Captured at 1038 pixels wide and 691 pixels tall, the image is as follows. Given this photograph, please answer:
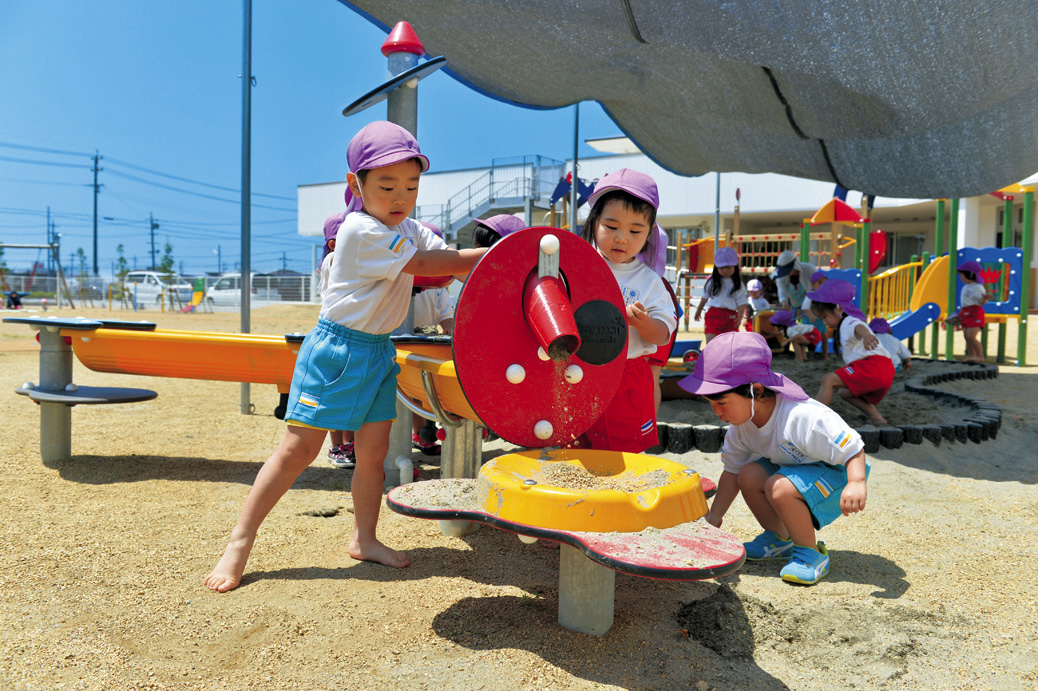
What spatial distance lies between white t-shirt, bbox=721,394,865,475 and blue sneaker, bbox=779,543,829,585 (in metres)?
0.29

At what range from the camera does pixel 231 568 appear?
2.15m

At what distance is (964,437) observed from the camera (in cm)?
425

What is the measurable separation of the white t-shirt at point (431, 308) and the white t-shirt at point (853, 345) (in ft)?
8.43

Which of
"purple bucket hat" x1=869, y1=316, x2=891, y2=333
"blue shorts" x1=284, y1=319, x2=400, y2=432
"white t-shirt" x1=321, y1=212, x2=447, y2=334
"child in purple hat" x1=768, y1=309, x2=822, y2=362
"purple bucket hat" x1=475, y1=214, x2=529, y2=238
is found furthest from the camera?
"child in purple hat" x1=768, y1=309, x2=822, y2=362

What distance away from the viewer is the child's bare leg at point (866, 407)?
178 inches

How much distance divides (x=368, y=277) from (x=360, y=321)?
0.47ft

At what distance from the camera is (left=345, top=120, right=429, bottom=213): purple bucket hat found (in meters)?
2.07

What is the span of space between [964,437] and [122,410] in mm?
5431

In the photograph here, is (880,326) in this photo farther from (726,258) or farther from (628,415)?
(628,415)

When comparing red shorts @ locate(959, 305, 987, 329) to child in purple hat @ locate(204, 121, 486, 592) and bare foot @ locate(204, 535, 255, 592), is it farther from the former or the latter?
bare foot @ locate(204, 535, 255, 592)

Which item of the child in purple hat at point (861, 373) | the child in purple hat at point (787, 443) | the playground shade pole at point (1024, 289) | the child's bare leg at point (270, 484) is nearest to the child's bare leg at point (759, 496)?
the child in purple hat at point (787, 443)

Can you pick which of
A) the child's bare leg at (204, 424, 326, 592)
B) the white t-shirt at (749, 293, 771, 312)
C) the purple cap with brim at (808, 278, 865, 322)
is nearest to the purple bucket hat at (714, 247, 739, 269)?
the white t-shirt at (749, 293, 771, 312)

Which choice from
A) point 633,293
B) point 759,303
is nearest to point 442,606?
point 633,293

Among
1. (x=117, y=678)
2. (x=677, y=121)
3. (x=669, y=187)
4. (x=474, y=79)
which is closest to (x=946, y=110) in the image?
(x=677, y=121)
